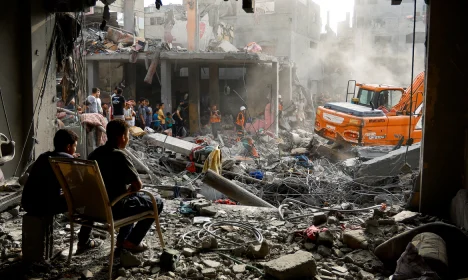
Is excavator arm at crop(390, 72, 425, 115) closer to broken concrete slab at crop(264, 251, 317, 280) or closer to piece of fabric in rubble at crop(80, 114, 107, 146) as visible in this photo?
piece of fabric in rubble at crop(80, 114, 107, 146)

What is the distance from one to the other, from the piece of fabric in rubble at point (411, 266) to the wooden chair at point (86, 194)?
2275mm

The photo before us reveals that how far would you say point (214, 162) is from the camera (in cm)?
987

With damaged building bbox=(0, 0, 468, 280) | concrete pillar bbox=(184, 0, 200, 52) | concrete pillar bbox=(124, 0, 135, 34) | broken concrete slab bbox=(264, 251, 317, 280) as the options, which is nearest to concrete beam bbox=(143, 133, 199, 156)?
damaged building bbox=(0, 0, 468, 280)

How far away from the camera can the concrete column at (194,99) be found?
66.1 feet

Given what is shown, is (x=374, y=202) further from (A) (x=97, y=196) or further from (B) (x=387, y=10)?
(B) (x=387, y=10)

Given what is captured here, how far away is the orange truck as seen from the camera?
44.1 ft

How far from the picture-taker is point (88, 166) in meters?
3.68

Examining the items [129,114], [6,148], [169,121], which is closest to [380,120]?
[129,114]

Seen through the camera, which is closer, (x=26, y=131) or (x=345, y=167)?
(x=26, y=131)

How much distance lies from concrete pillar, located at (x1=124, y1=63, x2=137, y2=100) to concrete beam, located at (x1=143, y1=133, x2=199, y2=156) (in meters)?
9.33

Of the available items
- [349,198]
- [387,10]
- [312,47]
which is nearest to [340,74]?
[312,47]

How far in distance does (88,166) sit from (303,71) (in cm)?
3144

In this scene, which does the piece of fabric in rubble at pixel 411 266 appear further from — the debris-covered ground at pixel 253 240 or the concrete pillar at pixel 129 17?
the concrete pillar at pixel 129 17

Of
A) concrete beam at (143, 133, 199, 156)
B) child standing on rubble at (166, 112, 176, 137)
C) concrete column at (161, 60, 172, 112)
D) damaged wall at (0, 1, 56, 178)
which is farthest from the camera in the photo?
concrete column at (161, 60, 172, 112)
